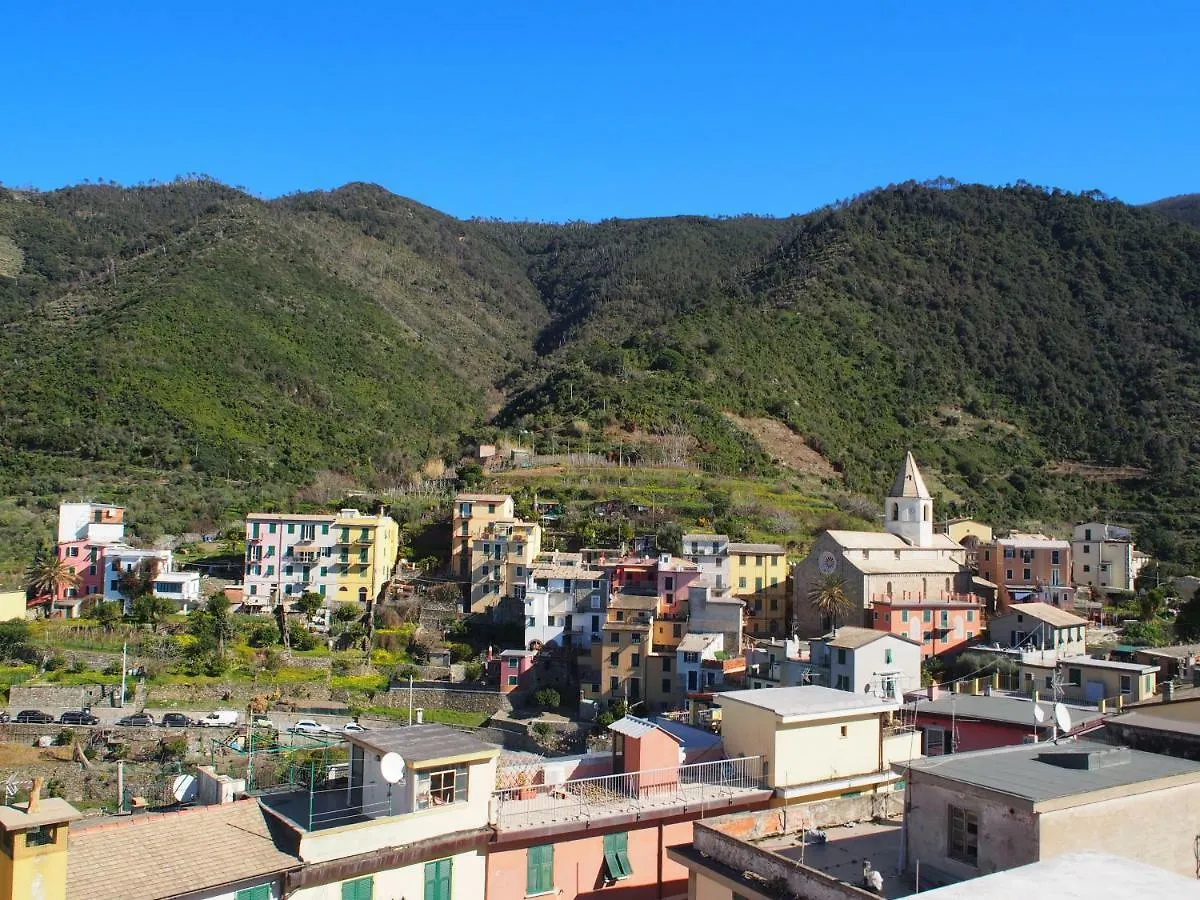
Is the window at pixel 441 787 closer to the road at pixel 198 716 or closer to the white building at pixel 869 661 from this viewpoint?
the white building at pixel 869 661

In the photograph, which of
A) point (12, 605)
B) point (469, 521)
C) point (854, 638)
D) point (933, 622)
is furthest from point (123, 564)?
point (933, 622)

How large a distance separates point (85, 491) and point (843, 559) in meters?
45.1

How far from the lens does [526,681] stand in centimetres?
4262

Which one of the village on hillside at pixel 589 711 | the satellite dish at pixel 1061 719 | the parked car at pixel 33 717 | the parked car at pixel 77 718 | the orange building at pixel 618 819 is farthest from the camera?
the parked car at pixel 77 718

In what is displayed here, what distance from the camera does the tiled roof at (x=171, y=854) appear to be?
9.69 meters

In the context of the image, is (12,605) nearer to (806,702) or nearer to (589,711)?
(589,711)

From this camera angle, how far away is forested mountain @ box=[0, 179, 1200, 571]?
2926 inches

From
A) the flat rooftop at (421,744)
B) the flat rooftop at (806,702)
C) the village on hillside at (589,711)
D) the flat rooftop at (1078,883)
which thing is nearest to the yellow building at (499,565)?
the village on hillside at (589,711)

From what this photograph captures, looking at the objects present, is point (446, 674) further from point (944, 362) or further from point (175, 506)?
point (944, 362)

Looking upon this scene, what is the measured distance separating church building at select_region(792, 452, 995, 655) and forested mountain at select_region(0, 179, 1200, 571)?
2161 centimetres

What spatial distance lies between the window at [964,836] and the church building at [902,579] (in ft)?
105

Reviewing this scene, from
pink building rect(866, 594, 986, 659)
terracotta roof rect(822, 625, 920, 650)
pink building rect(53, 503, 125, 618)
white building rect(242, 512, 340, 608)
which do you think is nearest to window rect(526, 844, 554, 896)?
terracotta roof rect(822, 625, 920, 650)

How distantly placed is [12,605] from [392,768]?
4190 cm

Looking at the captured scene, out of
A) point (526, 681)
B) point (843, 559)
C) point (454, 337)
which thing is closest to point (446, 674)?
point (526, 681)
